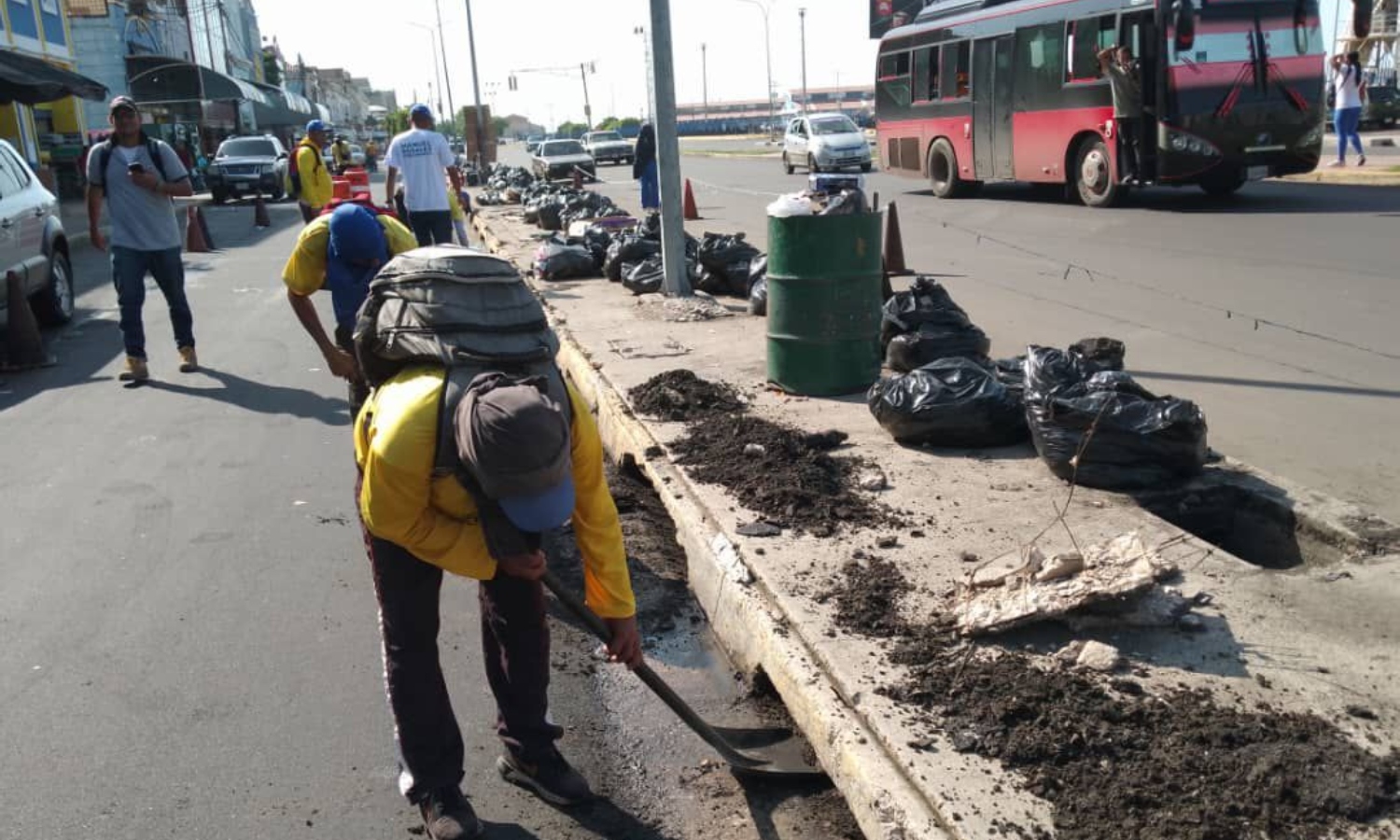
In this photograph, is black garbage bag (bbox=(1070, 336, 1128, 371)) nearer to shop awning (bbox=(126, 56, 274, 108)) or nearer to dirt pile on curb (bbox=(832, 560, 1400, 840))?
dirt pile on curb (bbox=(832, 560, 1400, 840))

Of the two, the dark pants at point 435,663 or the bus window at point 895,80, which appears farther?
the bus window at point 895,80

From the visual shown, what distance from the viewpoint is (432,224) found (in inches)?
407

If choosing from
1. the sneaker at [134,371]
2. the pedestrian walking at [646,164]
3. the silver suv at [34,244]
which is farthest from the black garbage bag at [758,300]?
the pedestrian walking at [646,164]

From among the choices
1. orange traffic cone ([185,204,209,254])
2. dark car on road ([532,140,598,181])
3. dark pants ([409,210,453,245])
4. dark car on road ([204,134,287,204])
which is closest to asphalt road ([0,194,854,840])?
dark pants ([409,210,453,245])

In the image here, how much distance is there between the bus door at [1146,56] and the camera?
1489 cm

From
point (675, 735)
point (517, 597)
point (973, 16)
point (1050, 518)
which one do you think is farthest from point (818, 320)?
point (973, 16)

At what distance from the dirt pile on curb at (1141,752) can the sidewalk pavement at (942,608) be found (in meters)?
0.06

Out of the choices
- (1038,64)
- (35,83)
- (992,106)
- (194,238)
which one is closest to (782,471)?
(1038,64)

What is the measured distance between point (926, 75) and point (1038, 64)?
379 cm

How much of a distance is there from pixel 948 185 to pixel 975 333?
14865 millimetres

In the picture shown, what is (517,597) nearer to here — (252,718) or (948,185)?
(252,718)

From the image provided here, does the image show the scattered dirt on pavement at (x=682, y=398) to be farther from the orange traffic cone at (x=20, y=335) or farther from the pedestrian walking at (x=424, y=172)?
the orange traffic cone at (x=20, y=335)

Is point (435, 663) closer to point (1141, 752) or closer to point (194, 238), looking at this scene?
point (1141, 752)

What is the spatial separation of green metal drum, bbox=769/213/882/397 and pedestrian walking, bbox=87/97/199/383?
14.5 ft
